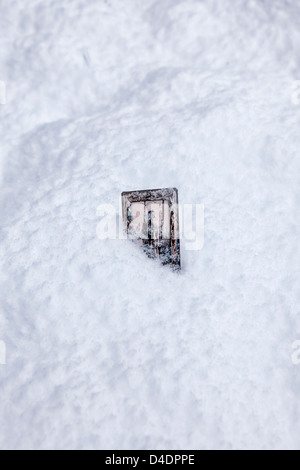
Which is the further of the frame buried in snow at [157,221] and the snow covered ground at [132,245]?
the frame buried in snow at [157,221]

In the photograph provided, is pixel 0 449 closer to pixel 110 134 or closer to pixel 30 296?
pixel 30 296

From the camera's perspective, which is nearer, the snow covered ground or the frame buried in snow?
the snow covered ground

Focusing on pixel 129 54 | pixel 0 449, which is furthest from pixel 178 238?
pixel 129 54

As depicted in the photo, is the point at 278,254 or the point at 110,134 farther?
the point at 110,134
